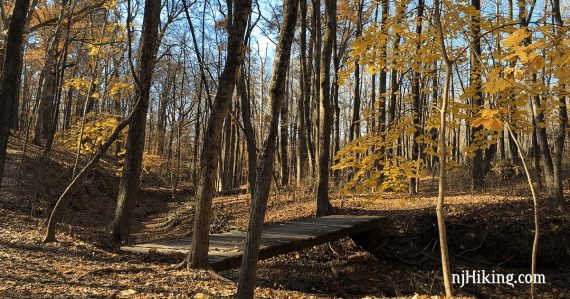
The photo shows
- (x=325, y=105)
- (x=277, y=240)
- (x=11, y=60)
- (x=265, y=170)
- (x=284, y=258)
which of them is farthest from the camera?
(x=325, y=105)

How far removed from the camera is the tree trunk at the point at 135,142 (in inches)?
291

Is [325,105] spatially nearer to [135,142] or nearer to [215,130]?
[135,142]

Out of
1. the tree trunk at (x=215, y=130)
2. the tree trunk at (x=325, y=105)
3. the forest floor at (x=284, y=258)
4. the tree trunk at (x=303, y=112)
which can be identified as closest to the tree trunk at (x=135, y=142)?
the forest floor at (x=284, y=258)

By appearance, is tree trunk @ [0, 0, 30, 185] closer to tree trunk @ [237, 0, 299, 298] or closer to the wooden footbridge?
the wooden footbridge

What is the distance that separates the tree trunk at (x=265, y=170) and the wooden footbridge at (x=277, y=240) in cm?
189

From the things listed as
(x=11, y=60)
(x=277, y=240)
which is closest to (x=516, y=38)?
(x=277, y=240)

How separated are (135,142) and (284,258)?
4.11m

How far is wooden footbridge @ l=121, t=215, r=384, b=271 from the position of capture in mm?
6020

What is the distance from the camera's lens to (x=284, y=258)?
881 centimetres

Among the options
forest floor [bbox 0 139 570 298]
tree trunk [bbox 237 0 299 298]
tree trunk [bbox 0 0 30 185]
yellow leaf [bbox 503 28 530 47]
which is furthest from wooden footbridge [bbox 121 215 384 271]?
yellow leaf [bbox 503 28 530 47]

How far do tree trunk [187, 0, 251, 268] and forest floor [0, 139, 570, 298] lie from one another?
394 mm

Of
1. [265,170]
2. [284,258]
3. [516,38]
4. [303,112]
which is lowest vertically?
[284,258]

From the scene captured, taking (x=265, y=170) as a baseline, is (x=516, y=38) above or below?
above

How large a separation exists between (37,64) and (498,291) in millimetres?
25184
